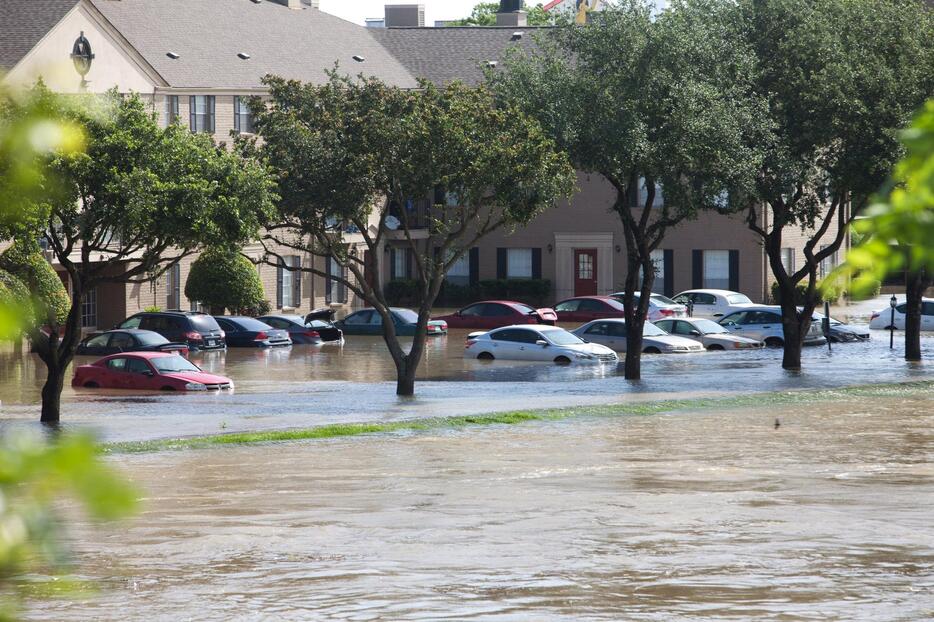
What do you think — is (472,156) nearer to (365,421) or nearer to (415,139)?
(415,139)

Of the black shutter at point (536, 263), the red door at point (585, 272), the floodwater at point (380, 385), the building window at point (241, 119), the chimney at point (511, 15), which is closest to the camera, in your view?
the floodwater at point (380, 385)

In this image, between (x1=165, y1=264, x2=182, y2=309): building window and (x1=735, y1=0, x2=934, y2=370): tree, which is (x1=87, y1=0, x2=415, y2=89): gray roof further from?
(x1=735, y1=0, x2=934, y2=370): tree

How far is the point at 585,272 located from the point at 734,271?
692cm

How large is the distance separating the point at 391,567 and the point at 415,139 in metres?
18.7

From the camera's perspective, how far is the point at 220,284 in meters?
54.8

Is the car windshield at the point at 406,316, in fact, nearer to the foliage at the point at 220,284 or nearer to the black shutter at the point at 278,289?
the foliage at the point at 220,284

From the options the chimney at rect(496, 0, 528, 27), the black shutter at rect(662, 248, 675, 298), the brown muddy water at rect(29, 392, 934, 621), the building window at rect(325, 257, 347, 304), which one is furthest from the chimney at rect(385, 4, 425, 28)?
the brown muddy water at rect(29, 392, 934, 621)

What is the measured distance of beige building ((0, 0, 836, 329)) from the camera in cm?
5184

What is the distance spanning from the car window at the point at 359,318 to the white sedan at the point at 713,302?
1359cm

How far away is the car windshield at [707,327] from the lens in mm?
51781

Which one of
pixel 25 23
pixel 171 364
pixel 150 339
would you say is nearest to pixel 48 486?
pixel 171 364

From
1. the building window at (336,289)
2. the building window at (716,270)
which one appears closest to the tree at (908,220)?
the building window at (336,289)

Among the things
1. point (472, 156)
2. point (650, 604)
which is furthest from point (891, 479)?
point (472, 156)

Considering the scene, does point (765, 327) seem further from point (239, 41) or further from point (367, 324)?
point (239, 41)
